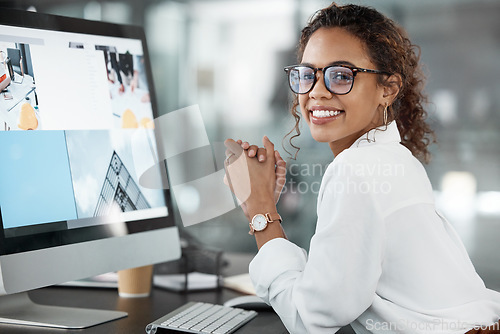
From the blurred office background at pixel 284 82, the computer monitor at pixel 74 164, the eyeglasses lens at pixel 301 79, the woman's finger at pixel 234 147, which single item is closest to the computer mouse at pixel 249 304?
the computer monitor at pixel 74 164

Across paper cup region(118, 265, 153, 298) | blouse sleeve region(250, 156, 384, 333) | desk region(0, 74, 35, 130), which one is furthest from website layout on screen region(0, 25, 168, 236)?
blouse sleeve region(250, 156, 384, 333)

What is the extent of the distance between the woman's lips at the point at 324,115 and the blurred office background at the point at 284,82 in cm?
152

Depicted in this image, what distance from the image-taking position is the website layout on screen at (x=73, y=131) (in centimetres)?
107

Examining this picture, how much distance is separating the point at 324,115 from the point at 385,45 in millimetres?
187

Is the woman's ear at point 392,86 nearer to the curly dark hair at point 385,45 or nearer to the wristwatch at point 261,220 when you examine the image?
the curly dark hair at point 385,45

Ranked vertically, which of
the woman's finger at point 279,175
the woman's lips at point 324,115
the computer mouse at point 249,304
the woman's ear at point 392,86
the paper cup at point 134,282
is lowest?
the computer mouse at point 249,304

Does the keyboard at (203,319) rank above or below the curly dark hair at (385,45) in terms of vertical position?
below

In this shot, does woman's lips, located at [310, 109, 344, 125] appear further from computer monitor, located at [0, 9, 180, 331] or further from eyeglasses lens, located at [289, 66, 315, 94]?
computer monitor, located at [0, 9, 180, 331]

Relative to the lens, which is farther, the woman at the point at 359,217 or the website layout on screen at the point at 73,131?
the website layout on screen at the point at 73,131

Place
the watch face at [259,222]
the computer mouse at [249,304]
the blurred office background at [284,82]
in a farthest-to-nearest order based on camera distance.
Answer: the blurred office background at [284,82], the computer mouse at [249,304], the watch face at [259,222]

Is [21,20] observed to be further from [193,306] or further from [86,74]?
[193,306]

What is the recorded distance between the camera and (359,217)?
872 millimetres

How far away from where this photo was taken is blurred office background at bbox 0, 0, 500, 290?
307 centimetres

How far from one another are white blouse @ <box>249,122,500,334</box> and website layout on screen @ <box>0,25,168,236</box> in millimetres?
435
